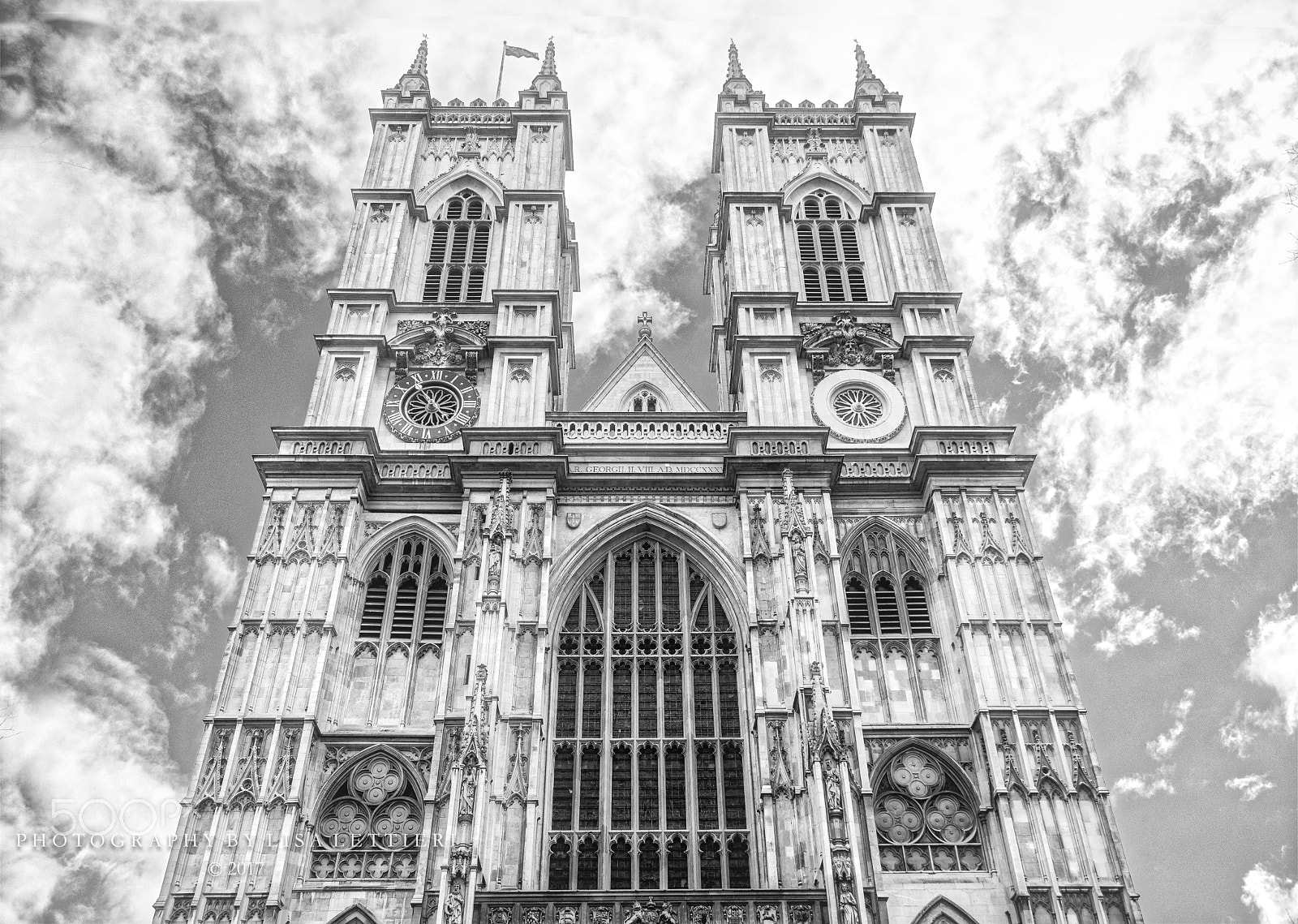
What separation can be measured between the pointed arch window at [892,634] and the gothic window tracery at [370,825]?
9163mm

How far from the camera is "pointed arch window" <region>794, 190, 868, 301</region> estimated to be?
106 ft

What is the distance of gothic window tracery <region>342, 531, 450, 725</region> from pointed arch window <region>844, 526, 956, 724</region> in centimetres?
866

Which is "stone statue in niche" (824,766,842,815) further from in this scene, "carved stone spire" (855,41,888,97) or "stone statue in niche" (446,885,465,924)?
"carved stone spire" (855,41,888,97)

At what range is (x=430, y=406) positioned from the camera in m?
28.9

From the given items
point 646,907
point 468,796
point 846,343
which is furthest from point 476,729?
point 846,343

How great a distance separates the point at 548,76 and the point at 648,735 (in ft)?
79.2

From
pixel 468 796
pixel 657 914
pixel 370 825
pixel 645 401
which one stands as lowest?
pixel 657 914

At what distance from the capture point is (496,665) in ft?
74.4

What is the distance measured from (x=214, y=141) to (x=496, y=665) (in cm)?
1507

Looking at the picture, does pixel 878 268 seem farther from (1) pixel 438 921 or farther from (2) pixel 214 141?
(1) pixel 438 921

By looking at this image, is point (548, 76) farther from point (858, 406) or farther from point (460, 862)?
point (460, 862)

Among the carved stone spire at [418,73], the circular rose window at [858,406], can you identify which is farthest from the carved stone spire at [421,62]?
the circular rose window at [858,406]

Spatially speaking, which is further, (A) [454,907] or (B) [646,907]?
(B) [646,907]

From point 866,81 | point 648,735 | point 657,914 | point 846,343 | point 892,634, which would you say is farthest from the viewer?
point 866,81
